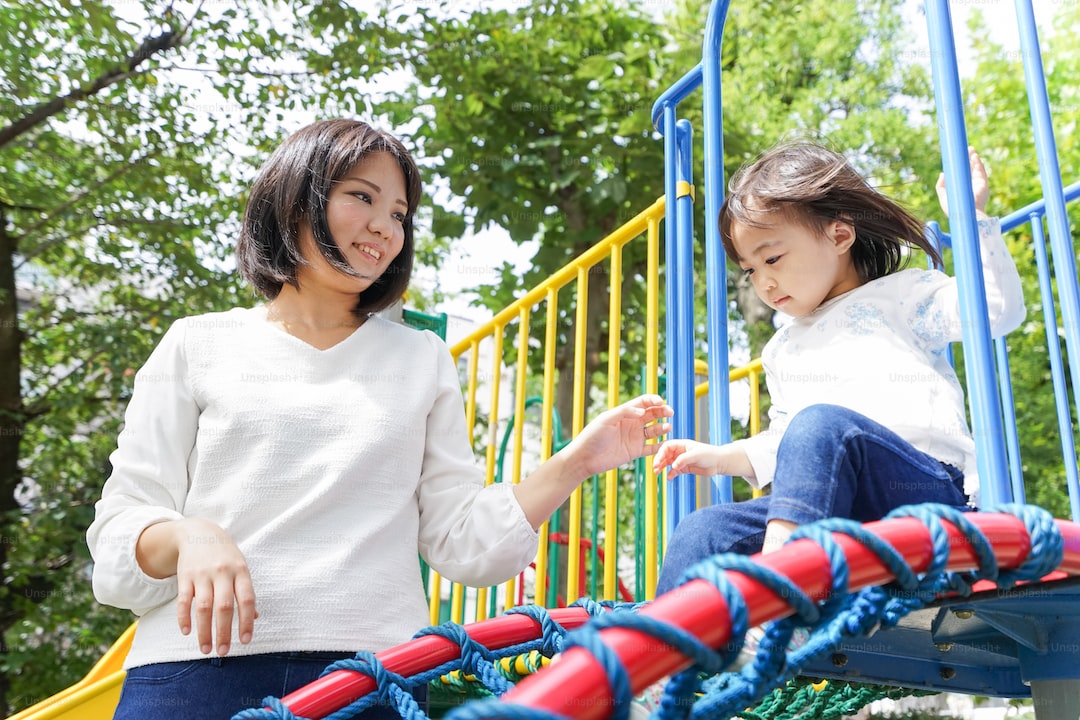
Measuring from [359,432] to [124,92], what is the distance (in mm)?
4739

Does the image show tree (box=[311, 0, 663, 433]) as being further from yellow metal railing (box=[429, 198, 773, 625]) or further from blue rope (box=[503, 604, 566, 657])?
blue rope (box=[503, 604, 566, 657])

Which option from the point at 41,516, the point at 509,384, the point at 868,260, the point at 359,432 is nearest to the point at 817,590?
the point at 359,432

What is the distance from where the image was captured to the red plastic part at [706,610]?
2.29ft

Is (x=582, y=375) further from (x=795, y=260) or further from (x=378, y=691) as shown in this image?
(x=378, y=691)

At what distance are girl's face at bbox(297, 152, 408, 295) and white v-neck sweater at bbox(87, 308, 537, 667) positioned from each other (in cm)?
10

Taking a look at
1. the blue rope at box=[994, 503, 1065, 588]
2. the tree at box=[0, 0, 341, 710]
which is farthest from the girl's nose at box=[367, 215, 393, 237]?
the tree at box=[0, 0, 341, 710]

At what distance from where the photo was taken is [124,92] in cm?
528

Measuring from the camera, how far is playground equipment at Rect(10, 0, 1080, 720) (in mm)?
752

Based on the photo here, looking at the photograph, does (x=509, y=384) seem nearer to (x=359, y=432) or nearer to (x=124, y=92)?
(x=124, y=92)

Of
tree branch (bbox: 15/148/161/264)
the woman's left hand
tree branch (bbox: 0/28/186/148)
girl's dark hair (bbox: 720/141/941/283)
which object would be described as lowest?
the woman's left hand

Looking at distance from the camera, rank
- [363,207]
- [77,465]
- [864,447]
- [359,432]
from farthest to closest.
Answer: [77,465], [363,207], [359,432], [864,447]

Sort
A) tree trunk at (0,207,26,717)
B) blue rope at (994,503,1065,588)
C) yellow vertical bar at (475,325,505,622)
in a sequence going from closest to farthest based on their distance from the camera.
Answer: blue rope at (994,503,1065,588)
yellow vertical bar at (475,325,505,622)
tree trunk at (0,207,26,717)

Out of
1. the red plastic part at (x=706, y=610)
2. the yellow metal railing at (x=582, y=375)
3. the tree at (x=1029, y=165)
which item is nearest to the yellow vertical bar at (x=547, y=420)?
the yellow metal railing at (x=582, y=375)

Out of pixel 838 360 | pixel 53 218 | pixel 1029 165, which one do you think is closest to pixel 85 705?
pixel 838 360
